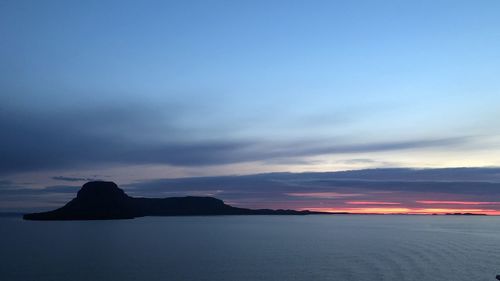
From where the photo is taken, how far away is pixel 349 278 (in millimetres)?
55062

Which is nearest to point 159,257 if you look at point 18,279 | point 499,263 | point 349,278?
point 18,279

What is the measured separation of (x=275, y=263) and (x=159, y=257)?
18.7 metres

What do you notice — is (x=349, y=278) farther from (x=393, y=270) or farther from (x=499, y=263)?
(x=499, y=263)

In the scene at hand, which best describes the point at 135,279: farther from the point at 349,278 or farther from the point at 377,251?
the point at 377,251

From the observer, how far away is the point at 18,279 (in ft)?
181

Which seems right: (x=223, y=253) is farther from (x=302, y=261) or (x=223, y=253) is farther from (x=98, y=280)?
(x=98, y=280)

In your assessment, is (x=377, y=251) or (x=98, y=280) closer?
(x=98, y=280)

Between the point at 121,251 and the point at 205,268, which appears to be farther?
the point at 121,251

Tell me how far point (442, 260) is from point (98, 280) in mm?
48167

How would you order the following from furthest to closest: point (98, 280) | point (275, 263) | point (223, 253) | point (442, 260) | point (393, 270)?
point (223, 253), point (442, 260), point (275, 263), point (393, 270), point (98, 280)

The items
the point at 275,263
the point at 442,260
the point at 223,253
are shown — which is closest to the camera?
the point at 275,263

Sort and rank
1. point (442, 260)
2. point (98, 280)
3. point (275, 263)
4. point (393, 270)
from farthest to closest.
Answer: point (442, 260)
point (275, 263)
point (393, 270)
point (98, 280)

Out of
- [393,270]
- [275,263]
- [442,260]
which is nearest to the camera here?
[393,270]

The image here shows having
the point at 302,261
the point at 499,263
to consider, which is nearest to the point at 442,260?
the point at 499,263
